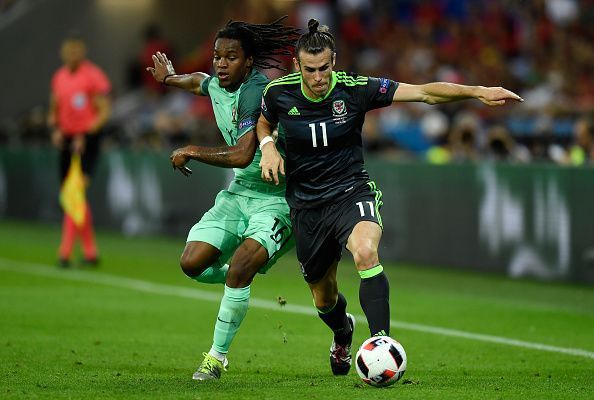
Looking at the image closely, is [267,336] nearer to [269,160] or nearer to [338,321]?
[338,321]

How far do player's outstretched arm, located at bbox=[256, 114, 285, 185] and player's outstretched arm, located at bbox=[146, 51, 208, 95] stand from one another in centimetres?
113

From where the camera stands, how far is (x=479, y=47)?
2141cm

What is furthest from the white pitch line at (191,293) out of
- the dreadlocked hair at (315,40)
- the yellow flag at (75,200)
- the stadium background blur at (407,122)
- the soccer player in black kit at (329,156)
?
the stadium background blur at (407,122)

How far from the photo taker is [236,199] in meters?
8.59

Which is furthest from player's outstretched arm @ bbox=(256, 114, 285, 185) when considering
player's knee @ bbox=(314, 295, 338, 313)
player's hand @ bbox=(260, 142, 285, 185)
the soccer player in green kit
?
player's knee @ bbox=(314, 295, 338, 313)

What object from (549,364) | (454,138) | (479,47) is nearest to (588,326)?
(549,364)

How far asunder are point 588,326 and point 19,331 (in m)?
5.05

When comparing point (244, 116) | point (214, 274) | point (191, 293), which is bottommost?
point (191, 293)

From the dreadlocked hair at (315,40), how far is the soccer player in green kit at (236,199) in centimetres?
62

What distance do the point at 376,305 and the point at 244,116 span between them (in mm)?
1588

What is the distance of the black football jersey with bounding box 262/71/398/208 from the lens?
7879 mm

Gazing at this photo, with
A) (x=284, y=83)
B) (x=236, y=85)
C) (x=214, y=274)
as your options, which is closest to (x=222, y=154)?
(x=284, y=83)

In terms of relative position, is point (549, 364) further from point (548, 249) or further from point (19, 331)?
point (548, 249)

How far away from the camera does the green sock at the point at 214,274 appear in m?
8.50
